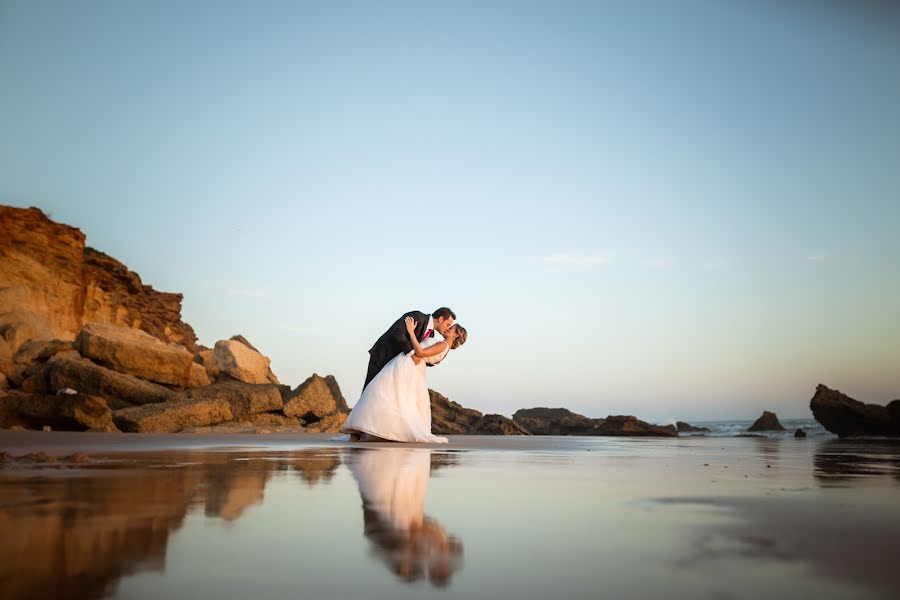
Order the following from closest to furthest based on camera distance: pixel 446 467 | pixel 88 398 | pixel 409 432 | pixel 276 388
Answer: pixel 446 467 < pixel 409 432 < pixel 88 398 < pixel 276 388

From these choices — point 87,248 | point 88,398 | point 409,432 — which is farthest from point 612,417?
point 87,248

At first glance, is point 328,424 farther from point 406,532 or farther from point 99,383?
point 406,532

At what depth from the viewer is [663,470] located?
5664 millimetres

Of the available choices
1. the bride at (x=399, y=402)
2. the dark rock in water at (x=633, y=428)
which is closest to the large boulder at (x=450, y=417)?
the dark rock in water at (x=633, y=428)

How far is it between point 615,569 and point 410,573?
53 cm

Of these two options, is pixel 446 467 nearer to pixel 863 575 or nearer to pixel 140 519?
pixel 140 519

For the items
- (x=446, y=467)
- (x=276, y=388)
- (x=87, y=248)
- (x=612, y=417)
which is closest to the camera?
(x=446, y=467)

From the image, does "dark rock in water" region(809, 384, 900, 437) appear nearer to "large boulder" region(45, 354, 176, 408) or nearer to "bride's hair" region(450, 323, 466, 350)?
"bride's hair" region(450, 323, 466, 350)

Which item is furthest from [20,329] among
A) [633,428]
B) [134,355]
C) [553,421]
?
[553,421]

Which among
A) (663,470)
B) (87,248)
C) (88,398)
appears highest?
(87,248)

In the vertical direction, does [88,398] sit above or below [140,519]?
above

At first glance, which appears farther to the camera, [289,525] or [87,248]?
[87,248]

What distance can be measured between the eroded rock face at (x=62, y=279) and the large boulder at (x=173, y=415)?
1351cm

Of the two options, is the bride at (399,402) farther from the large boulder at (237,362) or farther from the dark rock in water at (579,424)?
the dark rock in water at (579,424)
